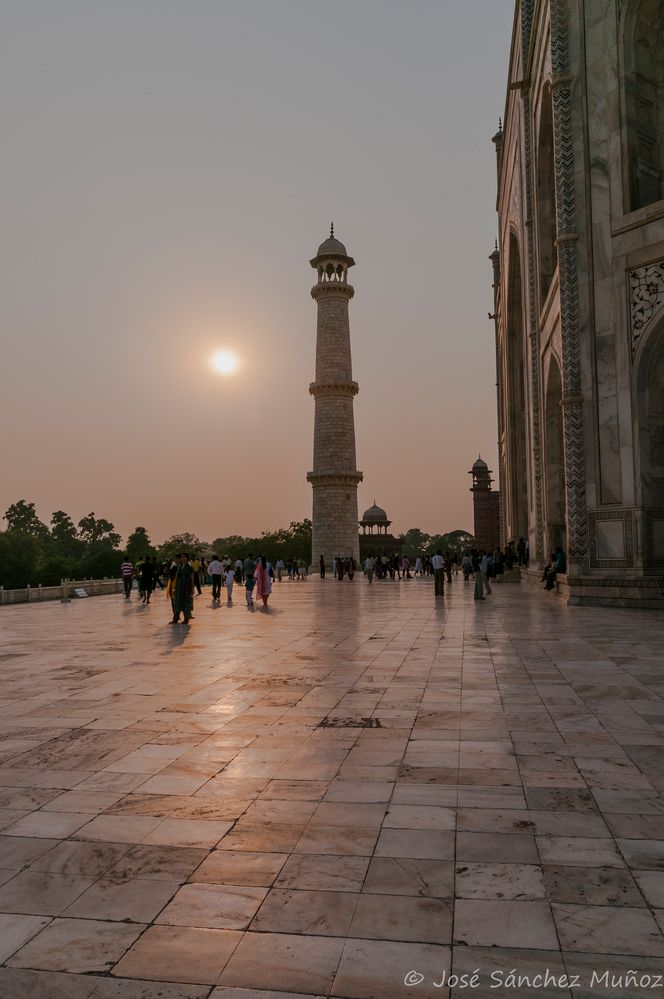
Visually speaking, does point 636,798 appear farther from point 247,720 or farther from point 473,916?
point 247,720

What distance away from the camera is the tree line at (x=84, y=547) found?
6097cm

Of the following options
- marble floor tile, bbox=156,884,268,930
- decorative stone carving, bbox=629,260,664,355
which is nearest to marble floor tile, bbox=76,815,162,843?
marble floor tile, bbox=156,884,268,930

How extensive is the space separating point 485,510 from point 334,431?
749 inches

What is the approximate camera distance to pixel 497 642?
9.74 m

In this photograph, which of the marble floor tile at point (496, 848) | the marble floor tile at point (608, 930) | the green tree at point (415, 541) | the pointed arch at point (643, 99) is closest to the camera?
the marble floor tile at point (608, 930)

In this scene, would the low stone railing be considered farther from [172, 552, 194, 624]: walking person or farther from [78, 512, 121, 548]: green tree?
[78, 512, 121, 548]: green tree

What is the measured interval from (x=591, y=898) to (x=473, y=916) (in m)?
0.47

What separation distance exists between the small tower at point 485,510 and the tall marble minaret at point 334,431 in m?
16.2

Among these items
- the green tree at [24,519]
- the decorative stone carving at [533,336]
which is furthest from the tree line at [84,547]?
the decorative stone carving at [533,336]

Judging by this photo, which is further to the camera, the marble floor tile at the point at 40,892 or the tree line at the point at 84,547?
the tree line at the point at 84,547

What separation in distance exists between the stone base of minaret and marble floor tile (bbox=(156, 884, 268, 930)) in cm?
4082

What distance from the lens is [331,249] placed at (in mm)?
45625

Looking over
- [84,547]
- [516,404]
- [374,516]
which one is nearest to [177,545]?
[84,547]

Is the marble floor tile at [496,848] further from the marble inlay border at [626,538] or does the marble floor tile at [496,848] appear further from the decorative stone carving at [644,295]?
the decorative stone carving at [644,295]
